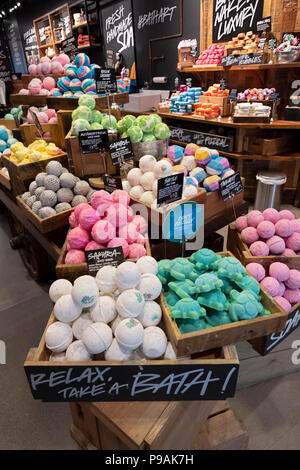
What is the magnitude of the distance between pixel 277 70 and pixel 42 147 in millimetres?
3374

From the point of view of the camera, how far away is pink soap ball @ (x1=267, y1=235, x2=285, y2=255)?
1626 millimetres

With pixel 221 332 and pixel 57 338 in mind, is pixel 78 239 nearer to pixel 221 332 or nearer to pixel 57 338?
pixel 57 338

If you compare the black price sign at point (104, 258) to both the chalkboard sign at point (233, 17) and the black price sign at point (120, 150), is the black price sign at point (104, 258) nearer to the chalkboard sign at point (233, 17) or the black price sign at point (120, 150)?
the black price sign at point (120, 150)

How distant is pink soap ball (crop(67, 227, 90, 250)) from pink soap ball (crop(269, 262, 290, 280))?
934 millimetres

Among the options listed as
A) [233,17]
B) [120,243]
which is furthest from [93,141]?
[233,17]

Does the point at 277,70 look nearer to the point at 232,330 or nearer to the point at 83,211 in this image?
the point at 83,211

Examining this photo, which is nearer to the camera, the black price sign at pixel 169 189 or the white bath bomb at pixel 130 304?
the white bath bomb at pixel 130 304

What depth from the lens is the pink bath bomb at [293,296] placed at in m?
1.55

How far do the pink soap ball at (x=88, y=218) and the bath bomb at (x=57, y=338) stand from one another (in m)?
0.53

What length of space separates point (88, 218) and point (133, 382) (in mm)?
748

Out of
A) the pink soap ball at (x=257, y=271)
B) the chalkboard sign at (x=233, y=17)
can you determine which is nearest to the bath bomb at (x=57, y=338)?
the pink soap ball at (x=257, y=271)

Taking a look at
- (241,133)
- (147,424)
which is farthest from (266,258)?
(241,133)

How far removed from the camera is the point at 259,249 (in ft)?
5.31

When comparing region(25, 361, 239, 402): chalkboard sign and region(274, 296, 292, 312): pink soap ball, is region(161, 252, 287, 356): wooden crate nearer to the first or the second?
region(25, 361, 239, 402): chalkboard sign
